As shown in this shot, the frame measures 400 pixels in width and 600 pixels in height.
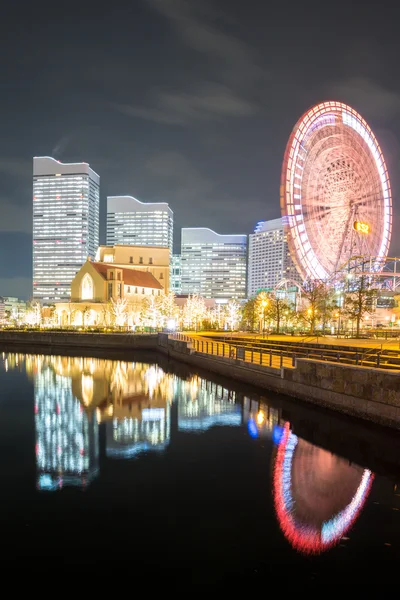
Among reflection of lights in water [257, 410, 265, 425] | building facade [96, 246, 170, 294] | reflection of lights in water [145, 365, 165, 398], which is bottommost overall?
reflection of lights in water [145, 365, 165, 398]

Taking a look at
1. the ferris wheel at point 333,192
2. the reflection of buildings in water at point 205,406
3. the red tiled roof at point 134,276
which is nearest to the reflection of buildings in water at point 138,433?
the reflection of buildings in water at point 205,406

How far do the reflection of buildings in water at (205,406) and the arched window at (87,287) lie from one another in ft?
237

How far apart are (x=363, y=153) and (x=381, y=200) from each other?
23.2ft

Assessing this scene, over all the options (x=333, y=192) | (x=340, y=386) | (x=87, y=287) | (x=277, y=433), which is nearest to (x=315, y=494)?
(x=277, y=433)

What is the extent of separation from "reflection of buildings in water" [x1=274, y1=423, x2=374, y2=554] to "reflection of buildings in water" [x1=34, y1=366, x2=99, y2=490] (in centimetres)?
568

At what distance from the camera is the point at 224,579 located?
8039 mm

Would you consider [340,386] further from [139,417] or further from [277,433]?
[139,417]

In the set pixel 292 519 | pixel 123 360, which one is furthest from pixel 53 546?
pixel 123 360

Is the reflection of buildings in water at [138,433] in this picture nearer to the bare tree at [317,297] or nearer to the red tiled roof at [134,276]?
the bare tree at [317,297]

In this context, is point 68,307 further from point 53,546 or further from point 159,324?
point 53,546

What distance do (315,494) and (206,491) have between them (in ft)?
9.41

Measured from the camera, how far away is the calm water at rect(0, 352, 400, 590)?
875 centimetres

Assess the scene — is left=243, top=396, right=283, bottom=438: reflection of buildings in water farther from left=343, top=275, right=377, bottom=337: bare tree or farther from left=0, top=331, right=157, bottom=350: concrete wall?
left=0, top=331, right=157, bottom=350: concrete wall

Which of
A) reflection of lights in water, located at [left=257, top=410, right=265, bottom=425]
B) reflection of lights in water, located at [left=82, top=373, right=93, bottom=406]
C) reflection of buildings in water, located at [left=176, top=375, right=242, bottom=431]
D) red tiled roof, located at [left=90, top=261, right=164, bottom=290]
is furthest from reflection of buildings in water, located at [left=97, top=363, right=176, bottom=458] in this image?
red tiled roof, located at [left=90, top=261, right=164, bottom=290]
